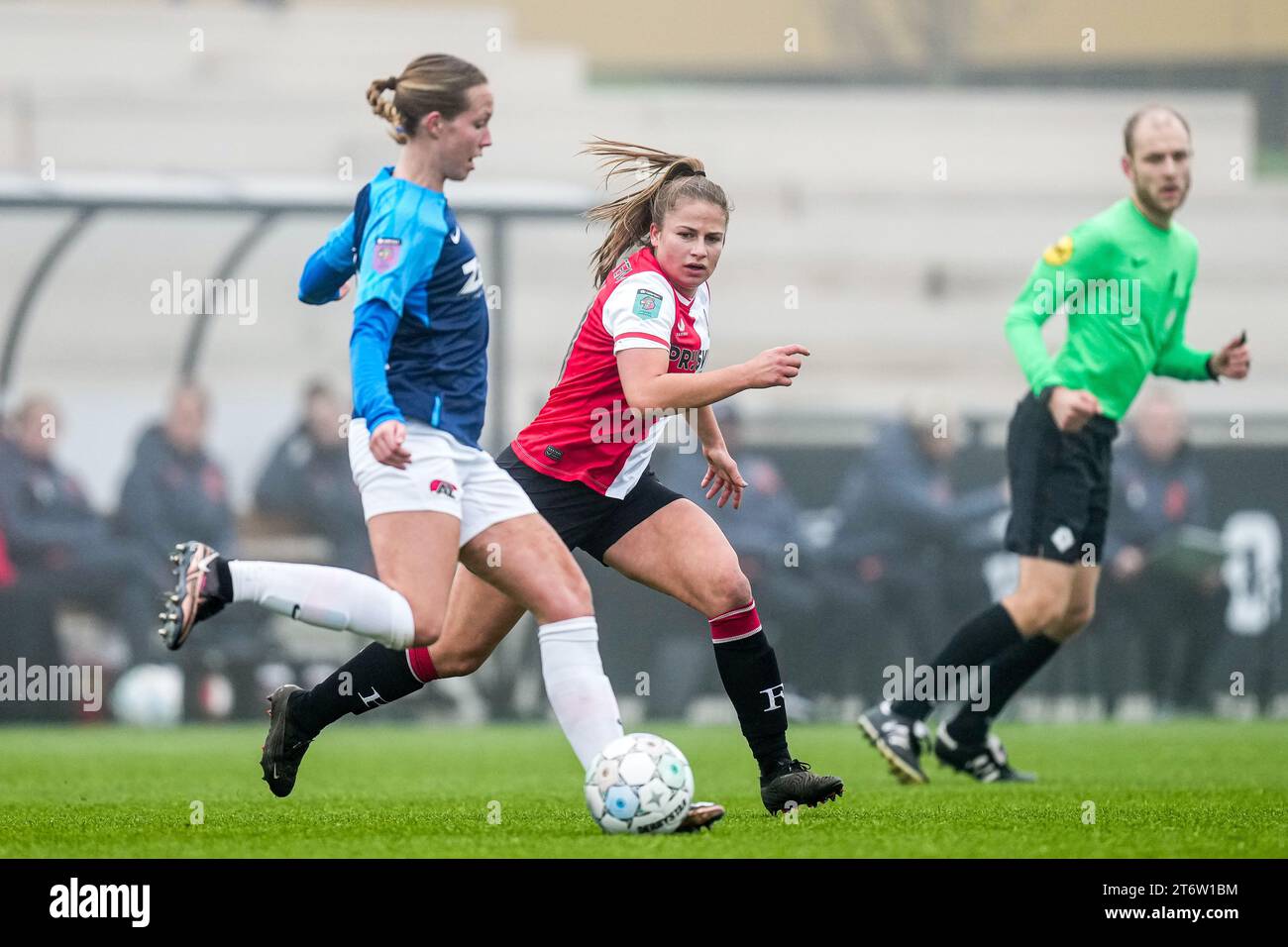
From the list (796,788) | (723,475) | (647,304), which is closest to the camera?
(647,304)

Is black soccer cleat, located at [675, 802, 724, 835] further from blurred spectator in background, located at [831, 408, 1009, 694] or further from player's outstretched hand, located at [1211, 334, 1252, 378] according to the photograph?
blurred spectator in background, located at [831, 408, 1009, 694]

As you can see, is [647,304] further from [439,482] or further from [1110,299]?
[1110,299]

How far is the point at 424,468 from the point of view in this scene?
17.1 ft

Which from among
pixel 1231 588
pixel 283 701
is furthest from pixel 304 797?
pixel 1231 588

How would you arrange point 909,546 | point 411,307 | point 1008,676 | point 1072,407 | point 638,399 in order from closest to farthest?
point 411,307
point 638,399
point 1072,407
point 1008,676
point 909,546

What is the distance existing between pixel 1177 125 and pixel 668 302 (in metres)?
2.54

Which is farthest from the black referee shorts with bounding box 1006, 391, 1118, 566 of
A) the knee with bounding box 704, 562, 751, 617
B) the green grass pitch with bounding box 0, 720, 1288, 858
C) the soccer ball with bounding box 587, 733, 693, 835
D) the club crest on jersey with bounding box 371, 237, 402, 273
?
the club crest on jersey with bounding box 371, 237, 402, 273

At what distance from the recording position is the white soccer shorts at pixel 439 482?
5160mm

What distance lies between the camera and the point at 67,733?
1133 cm

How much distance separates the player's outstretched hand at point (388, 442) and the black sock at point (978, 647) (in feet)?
9.17

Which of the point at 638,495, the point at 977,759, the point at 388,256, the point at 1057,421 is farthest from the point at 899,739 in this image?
the point at 388,256

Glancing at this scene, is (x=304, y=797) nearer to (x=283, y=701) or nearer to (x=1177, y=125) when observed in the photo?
(x=283, y=701)

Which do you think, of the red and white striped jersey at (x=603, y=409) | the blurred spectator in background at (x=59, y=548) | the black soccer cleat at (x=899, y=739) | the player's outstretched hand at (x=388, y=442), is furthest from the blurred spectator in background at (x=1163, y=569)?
the player's outstretched hand at (x=388, y=442)

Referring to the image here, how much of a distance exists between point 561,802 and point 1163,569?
727cm
